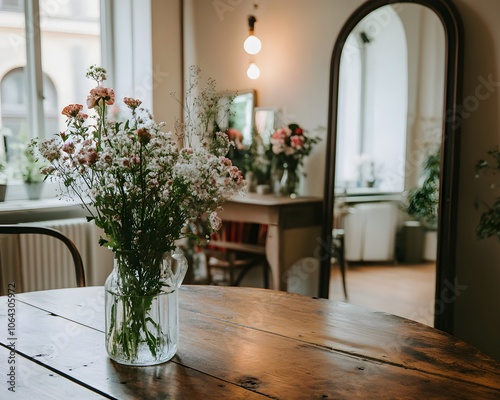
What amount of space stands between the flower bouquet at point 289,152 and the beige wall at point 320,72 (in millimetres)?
85

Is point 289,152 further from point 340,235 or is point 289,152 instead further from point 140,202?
point 140,202

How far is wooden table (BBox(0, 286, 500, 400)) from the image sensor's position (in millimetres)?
1107

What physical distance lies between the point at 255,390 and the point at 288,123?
8.23ft

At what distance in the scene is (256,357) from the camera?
1.27 metres

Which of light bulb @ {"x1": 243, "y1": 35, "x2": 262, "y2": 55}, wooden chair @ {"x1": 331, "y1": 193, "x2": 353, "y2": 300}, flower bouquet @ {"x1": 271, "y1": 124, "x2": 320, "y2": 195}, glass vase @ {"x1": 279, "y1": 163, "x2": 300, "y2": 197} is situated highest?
light bulb @ {"x1": 243, "y1": 35, "x2": 262, "y2": 55}

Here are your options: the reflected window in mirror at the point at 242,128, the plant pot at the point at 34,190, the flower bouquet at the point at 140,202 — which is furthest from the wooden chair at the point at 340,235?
the flower bouquet at the point at 140,202

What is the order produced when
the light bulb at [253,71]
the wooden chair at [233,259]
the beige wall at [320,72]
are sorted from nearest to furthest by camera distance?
1. the beige wall at [320,72]
2. the wooden chair at [233,259]
3. the light bulb at [253,71]

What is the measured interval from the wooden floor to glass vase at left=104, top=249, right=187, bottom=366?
174 centimetres

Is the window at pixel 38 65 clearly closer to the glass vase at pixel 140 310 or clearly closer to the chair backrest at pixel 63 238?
the chair backrest at pixel 63 238

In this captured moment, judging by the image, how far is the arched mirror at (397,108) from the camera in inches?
102

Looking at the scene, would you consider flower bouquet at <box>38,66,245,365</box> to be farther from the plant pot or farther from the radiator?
the plant pot

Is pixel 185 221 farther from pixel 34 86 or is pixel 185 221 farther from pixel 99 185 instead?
pixel 34 86

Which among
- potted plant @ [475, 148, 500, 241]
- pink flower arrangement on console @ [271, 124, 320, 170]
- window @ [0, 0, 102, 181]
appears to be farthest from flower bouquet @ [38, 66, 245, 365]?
window @ [0, 0, 102, 181]

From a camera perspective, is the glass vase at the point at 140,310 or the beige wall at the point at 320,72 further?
the beige wall at the point at 320,72
